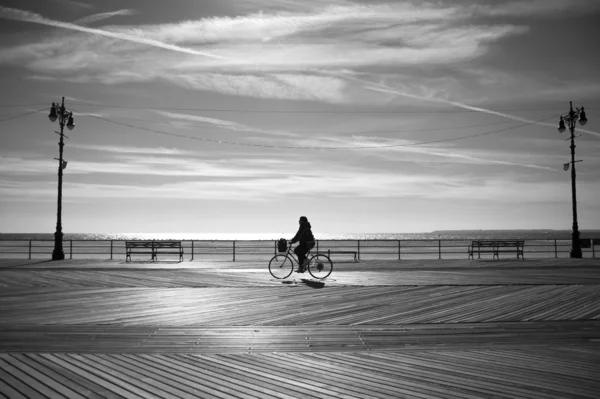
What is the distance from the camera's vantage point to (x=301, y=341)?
700 cm

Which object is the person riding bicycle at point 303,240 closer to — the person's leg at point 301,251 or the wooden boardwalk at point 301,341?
the person's leg at point 301,251

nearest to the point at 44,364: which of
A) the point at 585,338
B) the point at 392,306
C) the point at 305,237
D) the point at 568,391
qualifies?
the point at 568,391

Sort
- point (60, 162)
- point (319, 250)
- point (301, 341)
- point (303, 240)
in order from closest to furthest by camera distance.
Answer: point (301, 341)
point (303, 240)
point (60, 162)
point (319, 250)

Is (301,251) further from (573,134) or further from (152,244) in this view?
(573,134)

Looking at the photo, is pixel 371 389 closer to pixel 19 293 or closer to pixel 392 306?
pixel 392 306

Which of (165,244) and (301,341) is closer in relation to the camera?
(301,341)

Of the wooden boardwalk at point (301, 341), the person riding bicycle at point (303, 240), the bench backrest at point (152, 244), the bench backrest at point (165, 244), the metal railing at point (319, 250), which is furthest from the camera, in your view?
the bench backrest at point (165, 244)

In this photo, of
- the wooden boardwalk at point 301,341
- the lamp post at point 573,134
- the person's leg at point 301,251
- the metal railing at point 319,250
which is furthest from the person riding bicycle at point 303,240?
the lamp post at point 573,134

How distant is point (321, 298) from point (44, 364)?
631cm

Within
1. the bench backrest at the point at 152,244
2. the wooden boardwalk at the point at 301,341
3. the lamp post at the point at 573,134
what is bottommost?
the wooden boardwalk at the point at 301,341

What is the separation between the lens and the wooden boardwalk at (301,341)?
4.98m

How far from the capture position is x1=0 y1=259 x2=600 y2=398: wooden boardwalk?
16.3 feet

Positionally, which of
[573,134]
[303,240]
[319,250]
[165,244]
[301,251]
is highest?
[573,134]

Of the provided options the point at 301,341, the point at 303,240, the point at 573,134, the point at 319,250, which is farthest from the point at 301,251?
the point at 319,250
